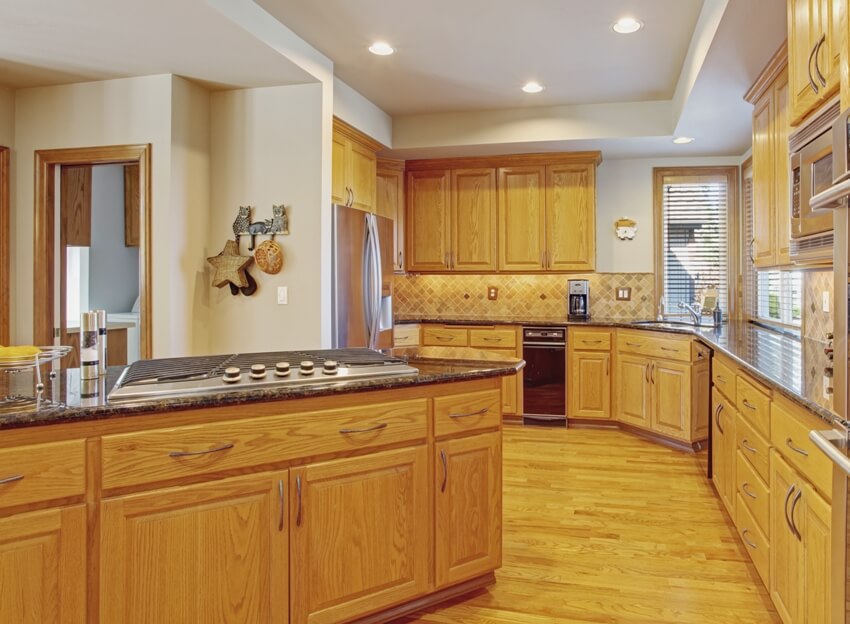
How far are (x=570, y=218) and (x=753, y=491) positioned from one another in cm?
327

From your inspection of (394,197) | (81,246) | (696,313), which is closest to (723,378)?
(696,313)

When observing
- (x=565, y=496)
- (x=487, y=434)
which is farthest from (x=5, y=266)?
(x=565, y=496)

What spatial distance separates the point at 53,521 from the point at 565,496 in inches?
102

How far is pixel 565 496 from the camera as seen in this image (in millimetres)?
3322

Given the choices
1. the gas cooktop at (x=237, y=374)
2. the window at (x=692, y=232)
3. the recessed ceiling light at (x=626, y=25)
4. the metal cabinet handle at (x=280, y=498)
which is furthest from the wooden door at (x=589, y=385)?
the metal cabinet handle at (x=280, y=498)

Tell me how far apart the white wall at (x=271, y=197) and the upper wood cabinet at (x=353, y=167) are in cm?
49

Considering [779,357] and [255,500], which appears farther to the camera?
[779,357]

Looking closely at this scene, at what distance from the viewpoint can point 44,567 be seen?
144 centimetres

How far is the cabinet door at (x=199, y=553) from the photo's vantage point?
60.4 inches

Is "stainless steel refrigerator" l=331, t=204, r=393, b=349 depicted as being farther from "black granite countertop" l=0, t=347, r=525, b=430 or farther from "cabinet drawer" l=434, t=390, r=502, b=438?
"cabinet drawer" l=434, t=390, r=502, b=438

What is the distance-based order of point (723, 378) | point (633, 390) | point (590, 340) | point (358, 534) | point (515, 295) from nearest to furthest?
point (358, 534) < point (723, 378) < point (633, 390) < point (590, 340) < point (515, 295)

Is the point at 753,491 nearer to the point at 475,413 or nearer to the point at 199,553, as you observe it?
the point at 475,413

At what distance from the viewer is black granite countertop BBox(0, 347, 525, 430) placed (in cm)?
146

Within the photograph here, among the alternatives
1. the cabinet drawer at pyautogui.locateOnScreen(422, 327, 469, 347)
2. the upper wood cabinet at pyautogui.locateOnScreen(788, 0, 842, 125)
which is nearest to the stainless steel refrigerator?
the cabinet drawer at pyautogui.locateOnScreen(422, 327, 469, 347)
